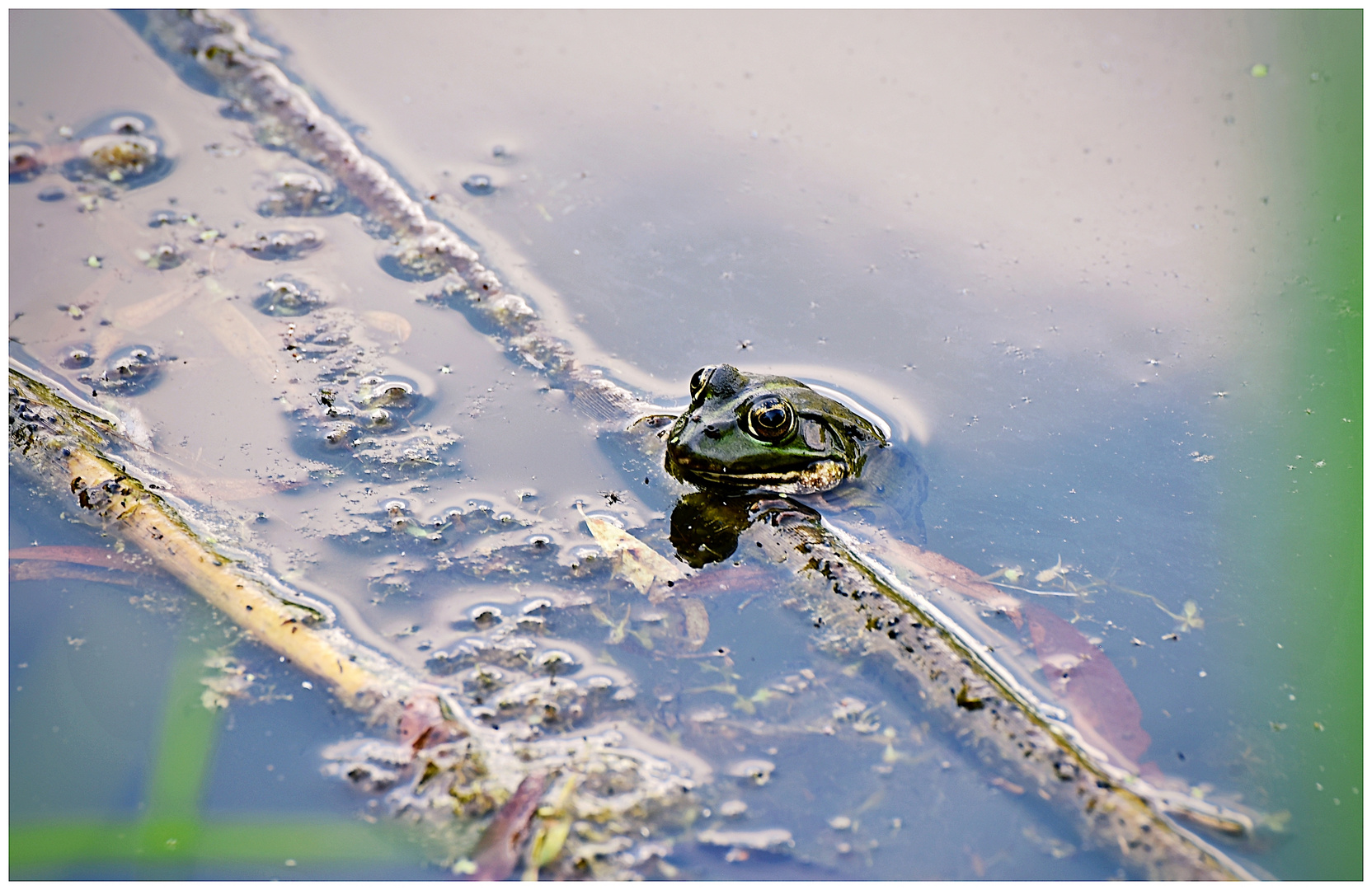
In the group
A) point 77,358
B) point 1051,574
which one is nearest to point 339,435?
point 77,358

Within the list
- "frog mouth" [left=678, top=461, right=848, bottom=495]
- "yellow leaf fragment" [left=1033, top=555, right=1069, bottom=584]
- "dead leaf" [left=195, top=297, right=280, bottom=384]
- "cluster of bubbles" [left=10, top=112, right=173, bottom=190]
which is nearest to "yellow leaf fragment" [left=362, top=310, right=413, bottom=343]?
"dead leaf" [left=195, top=297, right=280, bottom=384]

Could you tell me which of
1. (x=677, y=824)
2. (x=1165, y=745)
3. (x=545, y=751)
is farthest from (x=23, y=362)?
(x=1165, y=745)

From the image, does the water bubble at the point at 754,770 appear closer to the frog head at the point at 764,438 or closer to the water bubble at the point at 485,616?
the water bubble at the point at 485,616

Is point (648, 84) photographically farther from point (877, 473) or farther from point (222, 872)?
point (222, 872)

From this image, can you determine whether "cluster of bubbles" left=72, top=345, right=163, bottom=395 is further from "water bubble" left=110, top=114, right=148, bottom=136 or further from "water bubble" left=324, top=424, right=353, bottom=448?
"water bubble" left=110, top=114, right=148, bottom=136

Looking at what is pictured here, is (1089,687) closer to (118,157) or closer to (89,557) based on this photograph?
(89,557)

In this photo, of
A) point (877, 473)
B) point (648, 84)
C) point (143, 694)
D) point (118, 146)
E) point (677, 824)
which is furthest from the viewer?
point (648, 84)

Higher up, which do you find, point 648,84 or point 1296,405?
point 648,84
